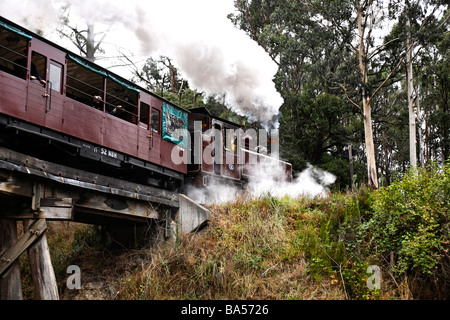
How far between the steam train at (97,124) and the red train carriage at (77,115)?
2cm

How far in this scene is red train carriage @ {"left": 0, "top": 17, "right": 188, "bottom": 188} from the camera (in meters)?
9.09

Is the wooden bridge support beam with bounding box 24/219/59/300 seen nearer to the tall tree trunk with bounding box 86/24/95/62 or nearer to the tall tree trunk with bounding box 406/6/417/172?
the tall tree trunk with bounding box 406/6/417/172

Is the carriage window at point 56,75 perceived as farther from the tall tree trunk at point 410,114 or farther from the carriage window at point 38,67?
the tall tree trunk at point 410,114

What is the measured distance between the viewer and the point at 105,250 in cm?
1255

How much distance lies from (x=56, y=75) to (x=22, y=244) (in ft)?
12.6

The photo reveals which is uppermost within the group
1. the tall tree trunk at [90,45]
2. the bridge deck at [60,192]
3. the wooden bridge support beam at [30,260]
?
the tall tree trunk at [90,45]

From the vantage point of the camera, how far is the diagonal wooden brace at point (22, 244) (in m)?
7.79
